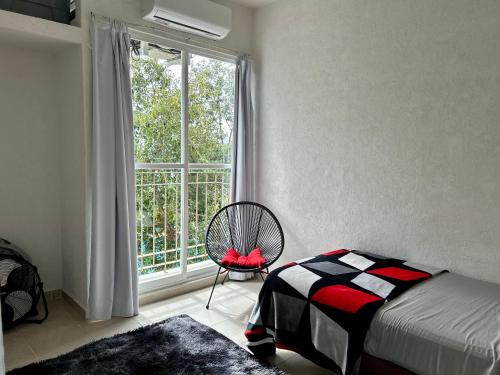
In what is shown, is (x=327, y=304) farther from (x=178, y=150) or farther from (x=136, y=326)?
(x=178, y=150)

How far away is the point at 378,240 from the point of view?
2689 millimetres

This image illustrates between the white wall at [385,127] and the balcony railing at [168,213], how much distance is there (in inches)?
23.1

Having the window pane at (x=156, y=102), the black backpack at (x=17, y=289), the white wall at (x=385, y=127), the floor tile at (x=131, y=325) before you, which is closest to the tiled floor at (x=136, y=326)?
the floor tile at (x=131, y=325)

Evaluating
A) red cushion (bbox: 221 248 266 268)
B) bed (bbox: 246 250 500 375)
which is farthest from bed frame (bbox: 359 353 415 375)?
red cushion (bbox: 221 248 266 268)

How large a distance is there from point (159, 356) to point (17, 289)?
1111mm

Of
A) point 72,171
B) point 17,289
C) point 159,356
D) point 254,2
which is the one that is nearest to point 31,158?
point 72,171

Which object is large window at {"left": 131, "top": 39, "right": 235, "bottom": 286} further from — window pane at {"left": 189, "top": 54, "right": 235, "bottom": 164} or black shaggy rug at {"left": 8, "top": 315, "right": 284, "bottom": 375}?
black shaggy rug at {"left": 8, "top": 315, "right": 284, "bottom": 375}

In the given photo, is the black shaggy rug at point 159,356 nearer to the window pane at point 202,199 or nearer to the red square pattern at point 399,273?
the red square pattern at point 399,273

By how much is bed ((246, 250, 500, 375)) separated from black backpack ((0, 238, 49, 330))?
5.15 ft

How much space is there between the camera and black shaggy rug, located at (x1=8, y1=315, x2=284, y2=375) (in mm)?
2061

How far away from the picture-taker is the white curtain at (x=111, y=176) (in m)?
2.55

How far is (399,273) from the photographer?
2215 millimetres

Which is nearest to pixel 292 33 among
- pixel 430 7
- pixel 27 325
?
pixel 430 7

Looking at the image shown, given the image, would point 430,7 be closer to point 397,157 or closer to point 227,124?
point 397,157
